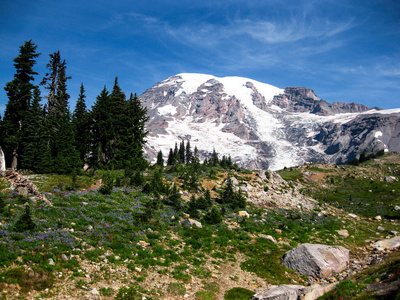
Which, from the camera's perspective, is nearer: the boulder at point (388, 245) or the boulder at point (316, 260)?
the boulder at point (316, 260)

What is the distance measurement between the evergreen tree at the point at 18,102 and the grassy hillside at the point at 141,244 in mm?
10626

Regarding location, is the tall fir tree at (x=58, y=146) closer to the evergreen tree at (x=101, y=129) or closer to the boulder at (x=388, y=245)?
the evergreen tree at (x=101, y=129)

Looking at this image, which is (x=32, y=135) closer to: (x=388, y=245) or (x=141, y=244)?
(x=141, y=244)

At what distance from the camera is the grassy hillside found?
424 inches

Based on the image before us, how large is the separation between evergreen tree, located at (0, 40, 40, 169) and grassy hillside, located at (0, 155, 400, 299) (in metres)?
10.6

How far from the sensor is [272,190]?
4094 centimetres

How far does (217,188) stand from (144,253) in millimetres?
24275

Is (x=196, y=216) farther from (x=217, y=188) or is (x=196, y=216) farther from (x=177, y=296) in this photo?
(x=217, y=188)

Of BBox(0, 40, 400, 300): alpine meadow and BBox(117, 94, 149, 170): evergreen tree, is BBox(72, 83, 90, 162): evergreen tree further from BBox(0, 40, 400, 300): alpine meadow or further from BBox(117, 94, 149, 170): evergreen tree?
BBox(117, 94, 149, 170): evergreen tree

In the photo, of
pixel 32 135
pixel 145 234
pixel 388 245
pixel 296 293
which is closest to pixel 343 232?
Answer: pixel 388 245

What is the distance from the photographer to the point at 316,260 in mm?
16188

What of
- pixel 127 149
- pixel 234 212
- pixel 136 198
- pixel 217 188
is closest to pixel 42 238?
pixel 136 198

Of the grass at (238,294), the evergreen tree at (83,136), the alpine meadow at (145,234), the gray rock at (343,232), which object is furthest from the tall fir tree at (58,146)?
the gray rock at (343,232)

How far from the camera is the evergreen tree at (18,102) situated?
33844 mm
